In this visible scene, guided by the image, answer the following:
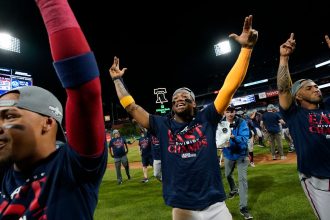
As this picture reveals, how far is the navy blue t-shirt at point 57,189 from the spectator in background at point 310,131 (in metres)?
3.18

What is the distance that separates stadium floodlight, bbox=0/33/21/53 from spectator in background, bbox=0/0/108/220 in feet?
79.8

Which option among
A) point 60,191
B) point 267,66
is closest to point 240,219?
point 60,191

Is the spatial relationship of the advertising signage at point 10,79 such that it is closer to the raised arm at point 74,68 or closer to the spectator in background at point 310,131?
the spectator in background at point 310,131

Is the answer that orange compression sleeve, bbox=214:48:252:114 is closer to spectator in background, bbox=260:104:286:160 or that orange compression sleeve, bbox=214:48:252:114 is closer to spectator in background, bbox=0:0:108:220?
spectator in background, bbox=0:0:108:220

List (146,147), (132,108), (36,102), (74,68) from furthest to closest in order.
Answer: (146,147), (132,108), (36,102), (74,68)

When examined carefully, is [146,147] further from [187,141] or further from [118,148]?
[187,141]

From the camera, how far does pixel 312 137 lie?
377 cm

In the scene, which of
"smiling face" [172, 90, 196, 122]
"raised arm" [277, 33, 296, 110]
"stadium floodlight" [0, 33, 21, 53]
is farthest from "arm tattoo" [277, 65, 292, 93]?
"stadium floodlight" [0, 33, 21, 53]

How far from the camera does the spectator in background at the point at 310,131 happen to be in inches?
139

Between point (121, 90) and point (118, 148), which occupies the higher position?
point (121, 90)

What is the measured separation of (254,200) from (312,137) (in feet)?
13.0

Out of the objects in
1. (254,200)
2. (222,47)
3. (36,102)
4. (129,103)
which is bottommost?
(254,200)

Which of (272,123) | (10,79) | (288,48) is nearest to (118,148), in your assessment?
(272,123)

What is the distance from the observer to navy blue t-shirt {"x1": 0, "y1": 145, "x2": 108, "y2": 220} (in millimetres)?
1316
